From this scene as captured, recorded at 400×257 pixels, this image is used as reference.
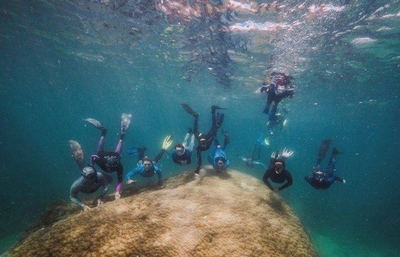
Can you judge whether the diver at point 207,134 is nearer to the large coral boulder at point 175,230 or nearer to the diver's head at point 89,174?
the large coral boulder at point 175,230

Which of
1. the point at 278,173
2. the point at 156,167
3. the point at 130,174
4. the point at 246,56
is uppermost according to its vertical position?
the point at 246,56

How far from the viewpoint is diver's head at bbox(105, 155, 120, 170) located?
8.30 m

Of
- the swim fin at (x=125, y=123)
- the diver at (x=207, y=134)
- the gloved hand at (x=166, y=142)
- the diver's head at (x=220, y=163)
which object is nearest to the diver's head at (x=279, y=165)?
the diver's head at (x=220, y=163)

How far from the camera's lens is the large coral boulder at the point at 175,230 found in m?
3.79

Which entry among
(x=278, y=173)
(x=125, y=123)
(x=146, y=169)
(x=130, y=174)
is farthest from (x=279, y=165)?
(x=125, y=123)

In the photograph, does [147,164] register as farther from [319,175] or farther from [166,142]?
[319,175]

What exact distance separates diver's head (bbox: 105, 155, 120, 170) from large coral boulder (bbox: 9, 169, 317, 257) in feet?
9.59

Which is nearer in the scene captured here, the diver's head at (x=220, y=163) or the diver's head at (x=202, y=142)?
the diver's head at (x=220, y=163)

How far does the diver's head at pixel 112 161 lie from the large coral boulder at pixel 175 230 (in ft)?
9.59

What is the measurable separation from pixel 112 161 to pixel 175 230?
15.8 ft

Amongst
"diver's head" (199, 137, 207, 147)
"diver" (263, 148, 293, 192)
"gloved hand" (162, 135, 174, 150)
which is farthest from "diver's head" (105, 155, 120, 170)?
"diver" (263, 148, 293, 192)

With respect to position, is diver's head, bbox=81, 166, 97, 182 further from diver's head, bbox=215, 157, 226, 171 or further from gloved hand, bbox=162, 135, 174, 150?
gloved hand, bbox=162, 135, 174, 150

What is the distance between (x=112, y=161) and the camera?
833cm

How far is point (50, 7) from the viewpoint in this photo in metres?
18.0
